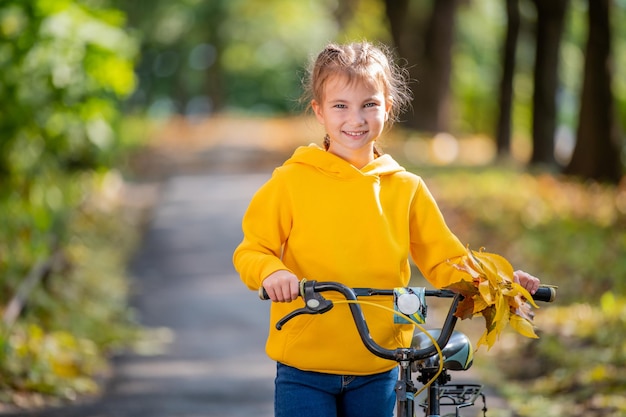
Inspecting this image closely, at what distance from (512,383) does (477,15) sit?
98.6 ft

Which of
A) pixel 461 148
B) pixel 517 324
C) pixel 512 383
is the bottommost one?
pixel 517 324

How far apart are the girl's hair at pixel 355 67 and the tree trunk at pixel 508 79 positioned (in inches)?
833

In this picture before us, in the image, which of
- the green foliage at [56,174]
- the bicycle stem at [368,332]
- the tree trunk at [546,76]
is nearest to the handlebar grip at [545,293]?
the bicycle stem at [368,332]

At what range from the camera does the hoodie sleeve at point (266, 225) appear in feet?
13.1

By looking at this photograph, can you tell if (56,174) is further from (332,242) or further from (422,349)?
(422,349)

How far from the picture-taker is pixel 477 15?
3781cm

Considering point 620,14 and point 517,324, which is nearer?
point 517,324

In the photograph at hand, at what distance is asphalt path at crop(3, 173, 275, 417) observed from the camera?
8477 mm

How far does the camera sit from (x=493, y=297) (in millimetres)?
3672

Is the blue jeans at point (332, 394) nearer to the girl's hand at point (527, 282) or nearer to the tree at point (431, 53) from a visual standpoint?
the girl's hand at point (527, 282)

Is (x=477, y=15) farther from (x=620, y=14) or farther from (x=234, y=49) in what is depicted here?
(x=234, y=49)

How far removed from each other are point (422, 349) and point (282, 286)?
1.59 ft

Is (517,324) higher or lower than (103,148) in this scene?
lower

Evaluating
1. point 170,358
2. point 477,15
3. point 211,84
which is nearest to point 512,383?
point 170,358
